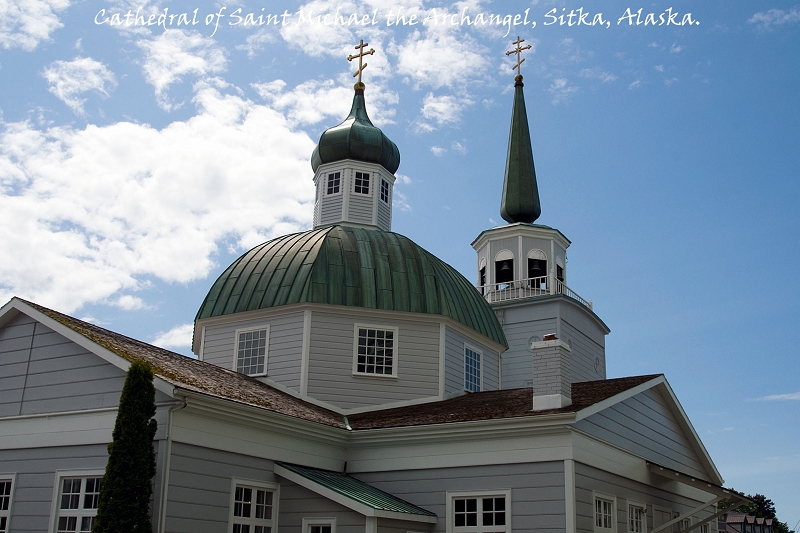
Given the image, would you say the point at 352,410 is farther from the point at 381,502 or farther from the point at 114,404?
the point at 114,404

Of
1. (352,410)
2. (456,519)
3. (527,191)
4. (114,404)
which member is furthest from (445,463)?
(527,191)

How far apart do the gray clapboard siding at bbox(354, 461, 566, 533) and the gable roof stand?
222 mm

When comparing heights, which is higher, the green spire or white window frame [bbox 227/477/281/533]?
the green spire

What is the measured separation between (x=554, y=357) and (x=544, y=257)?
1602 cm

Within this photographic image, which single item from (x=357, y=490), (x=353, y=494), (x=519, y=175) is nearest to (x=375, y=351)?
(x=357, y=490)

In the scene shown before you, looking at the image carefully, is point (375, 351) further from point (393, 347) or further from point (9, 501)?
point (9, 501)

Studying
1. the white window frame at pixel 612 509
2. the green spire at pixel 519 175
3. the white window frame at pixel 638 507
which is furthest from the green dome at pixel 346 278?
the green spire at pixel 519 175

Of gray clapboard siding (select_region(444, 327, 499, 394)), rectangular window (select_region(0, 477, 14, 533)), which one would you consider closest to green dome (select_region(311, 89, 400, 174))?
gray clapboard siding (select_region(444, 327, 499, 394))

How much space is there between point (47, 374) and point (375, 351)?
7751 mm

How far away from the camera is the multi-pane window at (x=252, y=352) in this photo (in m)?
20.9

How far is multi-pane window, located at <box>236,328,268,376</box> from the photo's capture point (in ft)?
68.5

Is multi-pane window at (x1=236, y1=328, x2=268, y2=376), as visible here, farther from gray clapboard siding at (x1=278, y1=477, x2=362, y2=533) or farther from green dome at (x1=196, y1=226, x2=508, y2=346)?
gray clapboard siding at (x1=278, y1=477, x2=362, y2=533)

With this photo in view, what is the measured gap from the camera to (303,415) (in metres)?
17.2

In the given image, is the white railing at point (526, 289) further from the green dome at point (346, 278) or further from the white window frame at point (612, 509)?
the white window frame at point (612, 509)
